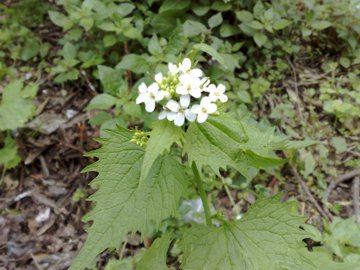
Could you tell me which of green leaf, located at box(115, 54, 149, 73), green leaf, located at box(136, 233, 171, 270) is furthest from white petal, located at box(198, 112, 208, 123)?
green leaf, located at box(115, 54, 149, 73)

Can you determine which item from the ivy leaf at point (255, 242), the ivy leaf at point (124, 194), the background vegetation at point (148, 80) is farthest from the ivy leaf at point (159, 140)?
the background vegetation at point (148, 80)

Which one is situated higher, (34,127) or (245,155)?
(245,155)

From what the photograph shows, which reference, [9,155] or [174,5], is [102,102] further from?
[174,5]

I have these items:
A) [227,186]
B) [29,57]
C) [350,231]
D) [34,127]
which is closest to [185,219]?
[227,186]

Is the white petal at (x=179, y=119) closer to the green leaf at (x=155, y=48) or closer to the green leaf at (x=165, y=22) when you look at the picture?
the green leaf at (x=155, y=48)

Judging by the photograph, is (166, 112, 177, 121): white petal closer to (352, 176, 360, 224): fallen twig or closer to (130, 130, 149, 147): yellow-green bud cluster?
(130, 130, 149, 147): yellow-green bud cluster

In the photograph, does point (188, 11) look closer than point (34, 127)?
No

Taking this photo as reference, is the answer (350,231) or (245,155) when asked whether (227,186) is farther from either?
(245,155)
